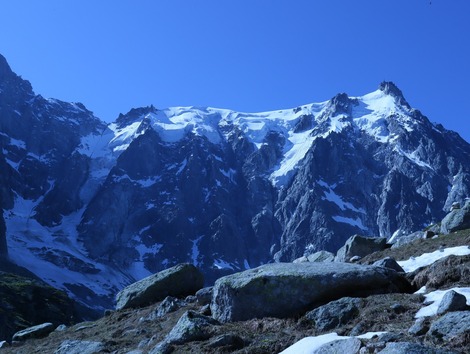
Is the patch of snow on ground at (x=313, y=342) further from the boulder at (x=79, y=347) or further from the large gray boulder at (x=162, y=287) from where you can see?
the large gray boulder at (x=162, y=287)

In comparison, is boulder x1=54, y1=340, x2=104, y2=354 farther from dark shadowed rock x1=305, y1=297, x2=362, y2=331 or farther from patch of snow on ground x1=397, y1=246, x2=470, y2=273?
patch of snow on ground x1=397, y1=246, x2=470, y2=273

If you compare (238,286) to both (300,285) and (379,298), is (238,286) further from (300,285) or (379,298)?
(379,298)

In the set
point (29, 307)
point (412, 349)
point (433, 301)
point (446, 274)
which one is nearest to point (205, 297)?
point (446, 274)

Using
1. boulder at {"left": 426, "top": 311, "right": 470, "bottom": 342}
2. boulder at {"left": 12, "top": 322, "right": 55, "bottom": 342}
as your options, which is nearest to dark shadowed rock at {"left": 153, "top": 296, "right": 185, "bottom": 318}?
boulder at {"left": 12, "top": 322, "right": 55, "bottom": 342}

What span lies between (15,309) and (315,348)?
58.0 m

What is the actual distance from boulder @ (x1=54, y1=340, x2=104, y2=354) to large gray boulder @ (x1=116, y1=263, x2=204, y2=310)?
18.6 ft

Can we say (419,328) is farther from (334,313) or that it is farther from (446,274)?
(446,274)

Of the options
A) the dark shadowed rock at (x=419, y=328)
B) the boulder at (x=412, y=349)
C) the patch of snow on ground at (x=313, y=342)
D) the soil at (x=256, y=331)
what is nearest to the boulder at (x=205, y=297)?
the soil at (x=256, y=331)

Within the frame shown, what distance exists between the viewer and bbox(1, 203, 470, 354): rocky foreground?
13.5m

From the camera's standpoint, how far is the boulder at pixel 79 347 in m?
19.1

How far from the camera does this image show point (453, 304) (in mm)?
14422

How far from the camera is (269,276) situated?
19.4m

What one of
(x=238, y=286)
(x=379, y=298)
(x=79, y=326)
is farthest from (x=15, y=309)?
(x=379, y=298)

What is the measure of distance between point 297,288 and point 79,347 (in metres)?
7.56
